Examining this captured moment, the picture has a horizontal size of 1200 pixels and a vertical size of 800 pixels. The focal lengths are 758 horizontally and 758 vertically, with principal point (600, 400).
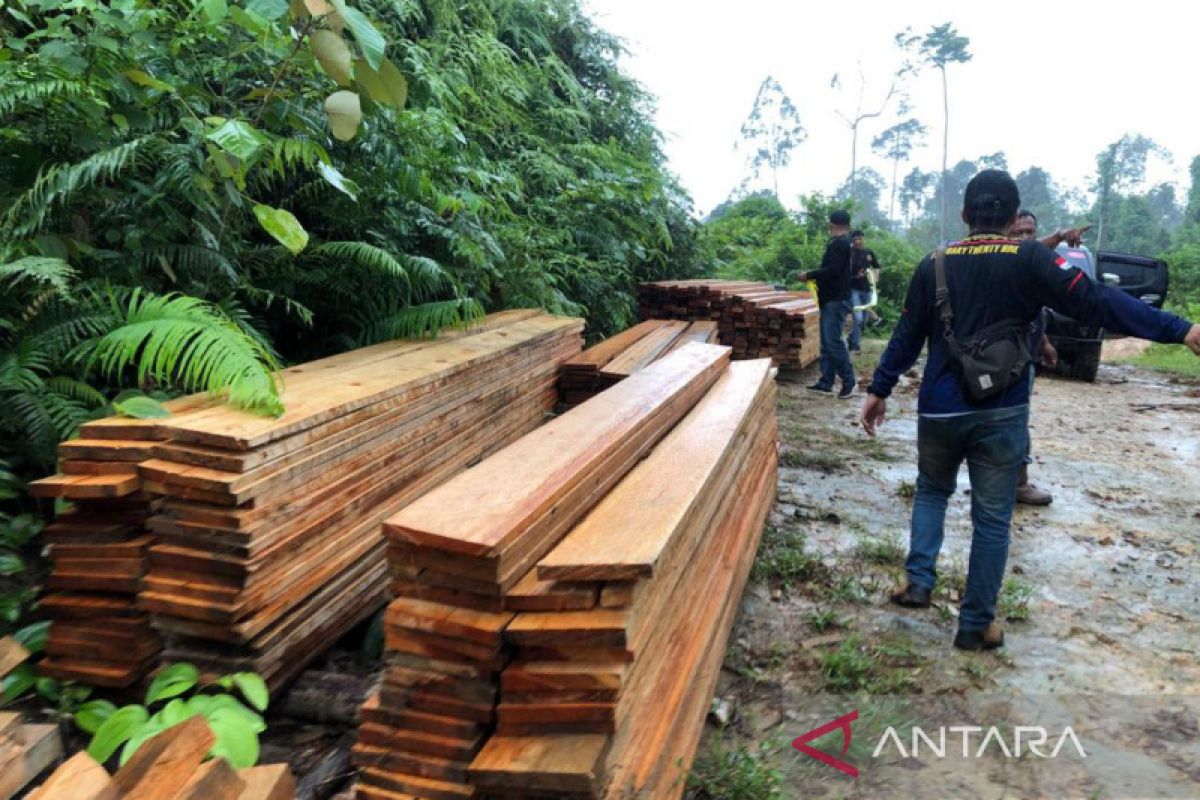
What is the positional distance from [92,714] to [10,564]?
81 centimetres

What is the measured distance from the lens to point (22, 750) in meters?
2.08

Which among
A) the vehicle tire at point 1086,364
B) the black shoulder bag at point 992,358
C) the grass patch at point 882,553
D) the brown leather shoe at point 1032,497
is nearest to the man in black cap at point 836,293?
the brown leather shoe at point 1032,497

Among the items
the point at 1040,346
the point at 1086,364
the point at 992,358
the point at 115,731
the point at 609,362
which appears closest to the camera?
the point at 115,731

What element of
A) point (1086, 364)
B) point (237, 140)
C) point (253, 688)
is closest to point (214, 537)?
point (253, 688)

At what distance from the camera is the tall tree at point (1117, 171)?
4691cm

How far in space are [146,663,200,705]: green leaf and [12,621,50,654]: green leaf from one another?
1.77 ft

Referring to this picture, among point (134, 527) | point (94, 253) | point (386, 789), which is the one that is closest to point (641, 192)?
point (94, 253)

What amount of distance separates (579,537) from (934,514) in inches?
90.8

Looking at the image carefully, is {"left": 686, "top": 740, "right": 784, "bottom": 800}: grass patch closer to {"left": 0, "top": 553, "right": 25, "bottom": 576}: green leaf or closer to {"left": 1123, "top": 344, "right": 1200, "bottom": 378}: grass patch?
{"left": 0, "top": 553, "right": 25, "bottom": 576}: green leaf

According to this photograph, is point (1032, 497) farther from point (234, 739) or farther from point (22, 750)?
point (22, 750)

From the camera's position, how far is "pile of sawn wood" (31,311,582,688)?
2475 mm

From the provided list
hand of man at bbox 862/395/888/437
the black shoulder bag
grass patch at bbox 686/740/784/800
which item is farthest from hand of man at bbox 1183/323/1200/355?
grass patch at bbox 686/740/784/800

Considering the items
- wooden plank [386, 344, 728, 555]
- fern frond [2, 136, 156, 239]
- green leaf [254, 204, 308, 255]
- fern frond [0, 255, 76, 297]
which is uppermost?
fern frond [2, 136, 156, 239]

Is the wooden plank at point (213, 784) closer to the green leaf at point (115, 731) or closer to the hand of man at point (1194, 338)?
the green leaf at point (115, 731)
